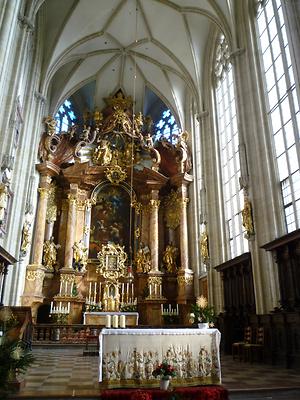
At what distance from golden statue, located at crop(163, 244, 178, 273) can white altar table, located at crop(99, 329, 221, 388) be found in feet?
41.8

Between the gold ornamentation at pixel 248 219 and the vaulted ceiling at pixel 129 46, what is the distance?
25.3 ft

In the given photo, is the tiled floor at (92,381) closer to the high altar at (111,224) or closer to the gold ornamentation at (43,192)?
the high altar at (111,224)

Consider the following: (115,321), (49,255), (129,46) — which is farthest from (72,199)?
(115,321)

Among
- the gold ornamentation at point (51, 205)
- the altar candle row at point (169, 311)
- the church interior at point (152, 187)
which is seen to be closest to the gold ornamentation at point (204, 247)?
the church interior at point (152, 187)

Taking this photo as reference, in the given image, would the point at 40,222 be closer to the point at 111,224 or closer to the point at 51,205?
the point at 51,205

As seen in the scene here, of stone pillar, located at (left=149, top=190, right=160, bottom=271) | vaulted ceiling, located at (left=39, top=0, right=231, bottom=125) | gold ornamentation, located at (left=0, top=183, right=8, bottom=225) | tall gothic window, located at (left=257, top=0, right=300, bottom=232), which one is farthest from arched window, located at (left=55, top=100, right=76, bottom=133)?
tall gothic window, located at (left=257, top=0, right=300, bottom=232)

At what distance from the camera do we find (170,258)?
788 inches

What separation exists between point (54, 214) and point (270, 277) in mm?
12842

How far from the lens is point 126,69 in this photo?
23.9 metres

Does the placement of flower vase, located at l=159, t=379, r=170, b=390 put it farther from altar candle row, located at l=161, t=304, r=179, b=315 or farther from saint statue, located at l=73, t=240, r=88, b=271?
Result: saint statue, located at l=73, t=240, r=88, b=271

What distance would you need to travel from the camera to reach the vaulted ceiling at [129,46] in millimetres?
18516

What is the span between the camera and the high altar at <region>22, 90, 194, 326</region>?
18469 millimetres

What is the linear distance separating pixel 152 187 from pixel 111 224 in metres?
3.20

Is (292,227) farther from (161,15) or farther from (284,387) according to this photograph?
(161,15)
